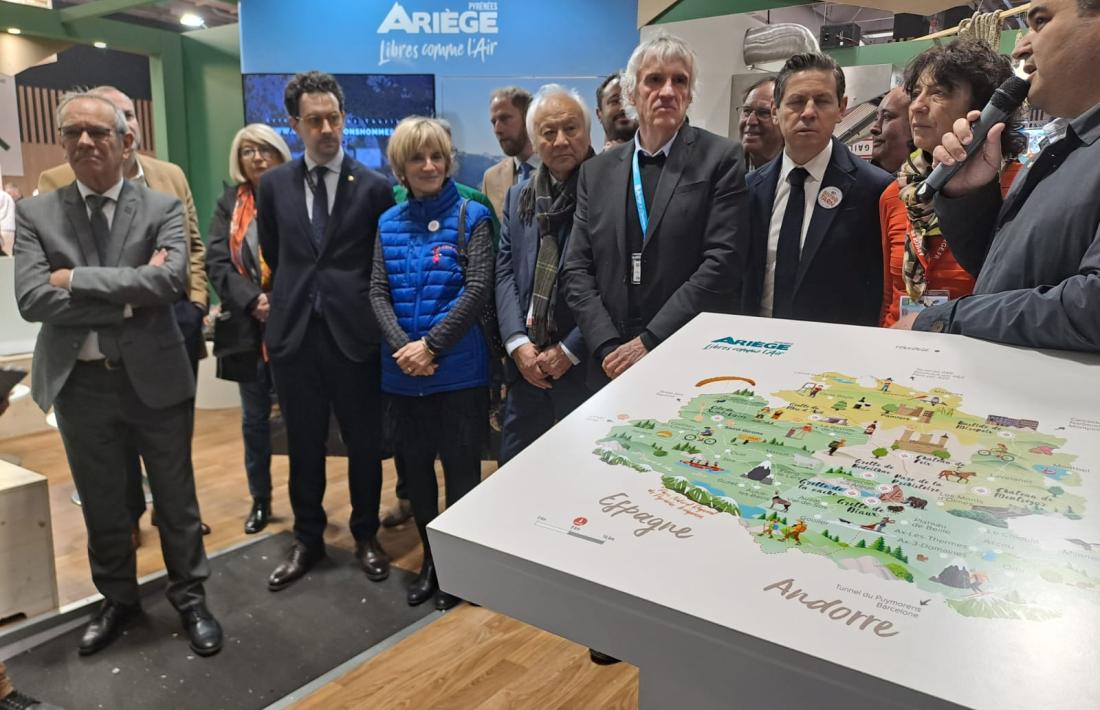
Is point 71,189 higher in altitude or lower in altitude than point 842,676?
higher

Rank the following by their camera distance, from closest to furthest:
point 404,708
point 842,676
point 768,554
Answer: point 842,676
point 768,554
point 404,708

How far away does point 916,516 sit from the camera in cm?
75

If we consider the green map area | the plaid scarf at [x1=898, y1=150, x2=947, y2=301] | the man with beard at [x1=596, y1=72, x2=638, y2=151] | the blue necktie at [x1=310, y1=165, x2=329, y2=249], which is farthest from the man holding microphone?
the blue necktie at [x1=310, y1=165, x2=329, y2=249]

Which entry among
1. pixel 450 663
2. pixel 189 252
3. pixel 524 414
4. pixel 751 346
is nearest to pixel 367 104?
pixel 189 252

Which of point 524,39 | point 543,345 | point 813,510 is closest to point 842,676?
point 813,510

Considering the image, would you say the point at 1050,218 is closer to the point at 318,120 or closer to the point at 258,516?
the point at 318,120

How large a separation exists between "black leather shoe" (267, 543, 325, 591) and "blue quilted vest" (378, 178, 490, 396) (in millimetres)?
842

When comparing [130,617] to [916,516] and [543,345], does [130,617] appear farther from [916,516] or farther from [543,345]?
[916,516]

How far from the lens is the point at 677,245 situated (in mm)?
1985

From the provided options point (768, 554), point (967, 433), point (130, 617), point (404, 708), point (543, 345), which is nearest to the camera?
point (768, 554)

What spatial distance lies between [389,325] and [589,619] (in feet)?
6.45

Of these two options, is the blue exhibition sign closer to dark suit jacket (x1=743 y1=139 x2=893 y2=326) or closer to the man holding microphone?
dark suit jacket (x1=743 y1=139 x2=893 y2=326)

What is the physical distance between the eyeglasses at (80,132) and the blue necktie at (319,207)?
2.34 ft

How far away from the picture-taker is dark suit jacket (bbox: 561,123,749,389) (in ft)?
6.35
